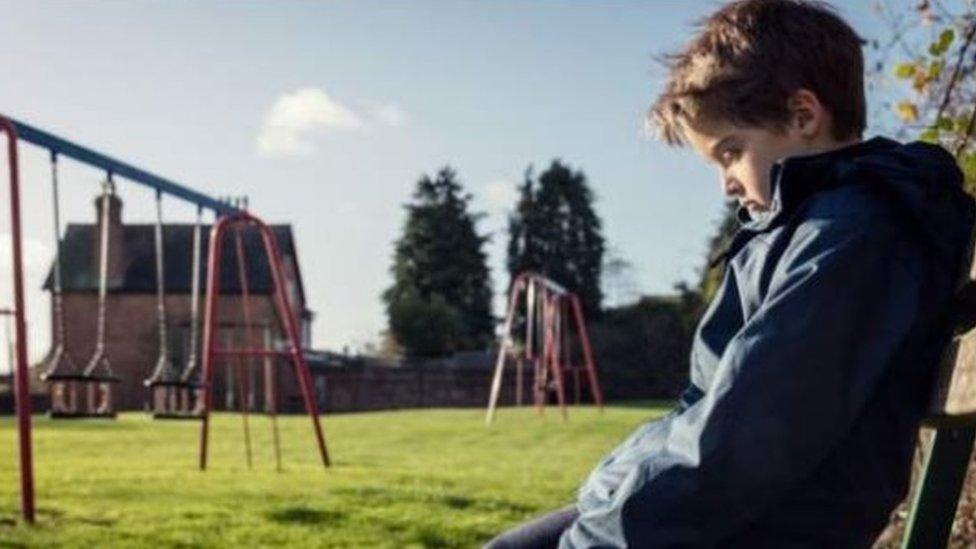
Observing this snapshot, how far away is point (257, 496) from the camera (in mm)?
7832

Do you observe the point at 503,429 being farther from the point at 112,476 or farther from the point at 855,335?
the point at 855,335

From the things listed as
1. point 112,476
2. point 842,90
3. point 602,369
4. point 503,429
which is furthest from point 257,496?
point 602,369

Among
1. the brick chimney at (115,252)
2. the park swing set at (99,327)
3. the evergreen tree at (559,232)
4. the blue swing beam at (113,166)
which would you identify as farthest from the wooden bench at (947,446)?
the evergreen tree at (559,232)

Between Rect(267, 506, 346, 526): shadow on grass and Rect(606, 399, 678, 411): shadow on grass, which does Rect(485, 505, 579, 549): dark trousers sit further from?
Rect(606, 399, 678, 411): shadow on grass

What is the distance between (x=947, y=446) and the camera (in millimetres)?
1876

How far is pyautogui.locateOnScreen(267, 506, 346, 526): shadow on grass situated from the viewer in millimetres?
6406

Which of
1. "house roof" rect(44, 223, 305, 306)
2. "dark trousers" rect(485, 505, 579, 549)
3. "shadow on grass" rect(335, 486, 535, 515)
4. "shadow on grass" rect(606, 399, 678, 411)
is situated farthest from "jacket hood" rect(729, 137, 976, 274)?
"house roof" rect(44, 223, 305, 306)

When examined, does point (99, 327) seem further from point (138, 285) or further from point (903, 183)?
point (138, 285)

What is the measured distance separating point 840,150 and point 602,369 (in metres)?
40.9

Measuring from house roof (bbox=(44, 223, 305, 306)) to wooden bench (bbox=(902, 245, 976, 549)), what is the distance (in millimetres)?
48452

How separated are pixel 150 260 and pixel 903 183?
5279cm

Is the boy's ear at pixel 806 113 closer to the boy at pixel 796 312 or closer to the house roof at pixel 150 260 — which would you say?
the boy at pixel 796 312

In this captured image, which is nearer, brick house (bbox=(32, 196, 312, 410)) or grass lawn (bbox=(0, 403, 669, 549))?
grass lawn (bbox=(0, 403, 669, 549))

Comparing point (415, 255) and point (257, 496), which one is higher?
point (415, 255)
